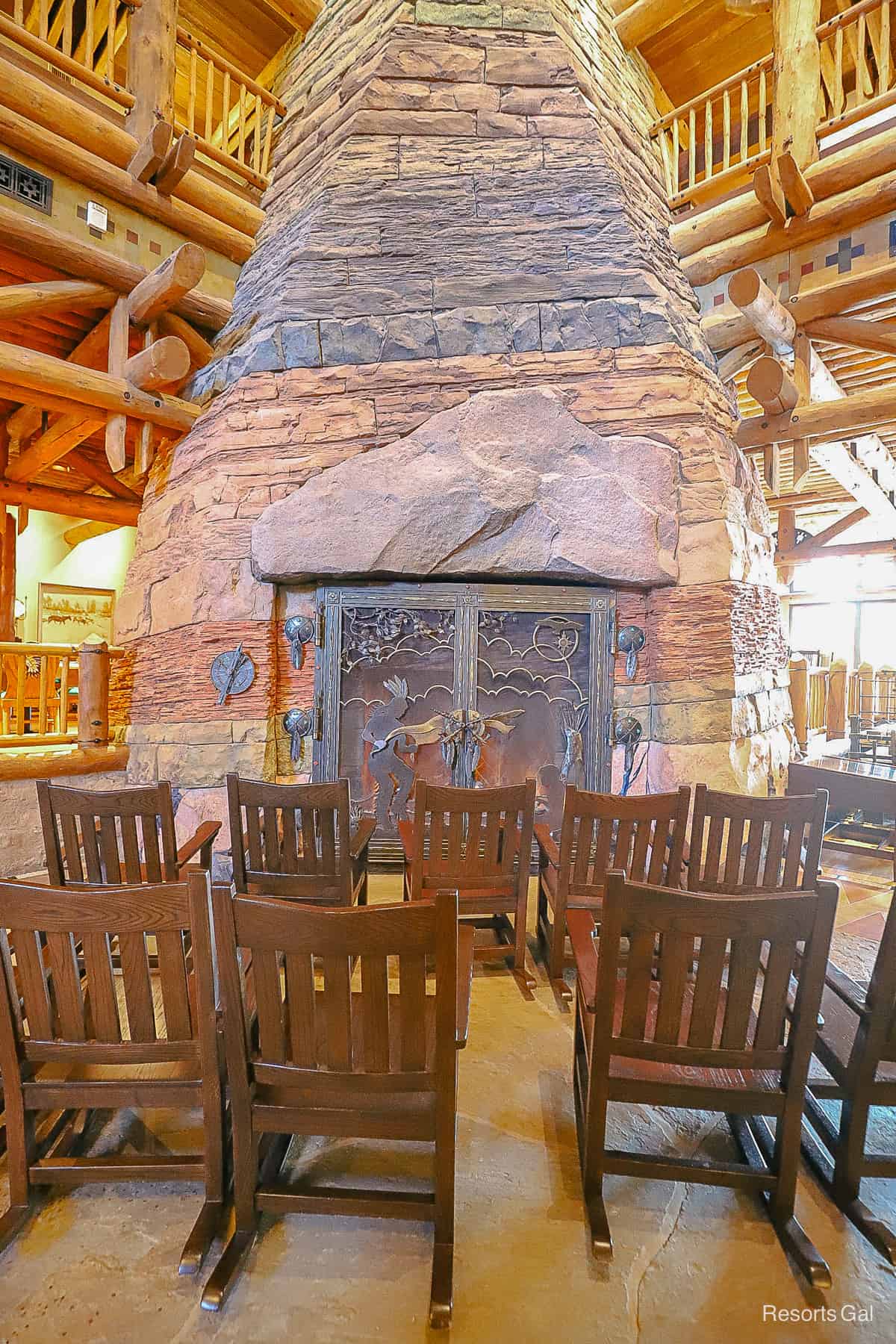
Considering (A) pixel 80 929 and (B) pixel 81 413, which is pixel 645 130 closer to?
(B) pixel 81 413

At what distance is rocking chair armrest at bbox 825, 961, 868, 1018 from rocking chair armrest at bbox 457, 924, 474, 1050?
81 cm

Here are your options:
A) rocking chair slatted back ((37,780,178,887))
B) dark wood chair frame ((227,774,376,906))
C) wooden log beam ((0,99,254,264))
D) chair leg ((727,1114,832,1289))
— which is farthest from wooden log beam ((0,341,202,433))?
chair leg ((727,1114,832,1289))

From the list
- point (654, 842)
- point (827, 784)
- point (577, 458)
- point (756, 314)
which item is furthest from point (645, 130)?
point (654, 842)

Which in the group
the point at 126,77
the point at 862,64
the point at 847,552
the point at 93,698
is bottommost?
the point at 93,698

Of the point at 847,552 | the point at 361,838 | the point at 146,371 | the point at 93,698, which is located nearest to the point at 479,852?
the point at 361,838

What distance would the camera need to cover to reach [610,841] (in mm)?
2227

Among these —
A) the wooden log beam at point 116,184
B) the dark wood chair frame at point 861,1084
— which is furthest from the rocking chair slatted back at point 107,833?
the wooden log beam at point 116,184

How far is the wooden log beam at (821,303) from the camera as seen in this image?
3.88 m

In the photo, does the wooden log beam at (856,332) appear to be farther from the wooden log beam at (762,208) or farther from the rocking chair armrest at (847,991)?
the rocking chair armrest at (847,991)

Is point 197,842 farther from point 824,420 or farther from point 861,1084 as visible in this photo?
point 824,420

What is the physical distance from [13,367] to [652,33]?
5.42 m

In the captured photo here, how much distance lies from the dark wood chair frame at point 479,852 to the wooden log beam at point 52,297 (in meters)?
3.45

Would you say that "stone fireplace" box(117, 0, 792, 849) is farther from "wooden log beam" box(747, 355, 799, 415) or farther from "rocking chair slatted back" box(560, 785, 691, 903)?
"rocking chair slatted back" box(560, 785, 691, 903)

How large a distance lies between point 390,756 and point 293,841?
1428mm
